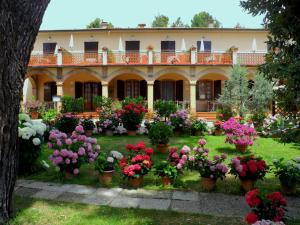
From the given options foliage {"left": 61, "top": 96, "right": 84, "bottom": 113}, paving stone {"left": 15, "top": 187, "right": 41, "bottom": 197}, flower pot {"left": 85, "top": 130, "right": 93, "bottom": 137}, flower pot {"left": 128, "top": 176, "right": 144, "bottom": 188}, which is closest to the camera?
paving stone {"left": 15, "top": 187, "right": 41, "bottom": 197}

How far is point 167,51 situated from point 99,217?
68.9ft

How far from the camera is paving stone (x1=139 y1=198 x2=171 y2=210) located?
5.02 metres

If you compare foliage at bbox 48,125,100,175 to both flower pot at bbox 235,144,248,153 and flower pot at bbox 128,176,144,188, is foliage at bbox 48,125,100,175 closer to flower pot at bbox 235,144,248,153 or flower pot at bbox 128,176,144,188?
flower pot at bbox 128,176,144,188

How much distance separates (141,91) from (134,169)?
1989cm

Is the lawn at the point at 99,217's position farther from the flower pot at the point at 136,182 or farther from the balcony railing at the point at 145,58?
the balcony railing at the point at 145,58

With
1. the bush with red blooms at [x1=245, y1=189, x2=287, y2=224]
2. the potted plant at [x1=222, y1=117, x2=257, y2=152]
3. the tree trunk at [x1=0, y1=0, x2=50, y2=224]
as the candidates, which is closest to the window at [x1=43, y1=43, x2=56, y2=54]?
the potted plant at [x1=222, y1=117, x2=257, y2=152]

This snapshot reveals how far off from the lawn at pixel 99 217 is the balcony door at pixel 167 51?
19.0 metres

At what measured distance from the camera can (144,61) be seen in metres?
23.1

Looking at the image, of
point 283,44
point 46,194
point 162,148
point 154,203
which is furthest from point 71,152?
point 283,44

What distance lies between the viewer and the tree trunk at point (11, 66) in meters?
3.87

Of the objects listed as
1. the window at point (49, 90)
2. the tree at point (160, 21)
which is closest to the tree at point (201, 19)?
the tree at point (160, 21)

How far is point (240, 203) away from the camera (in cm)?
528

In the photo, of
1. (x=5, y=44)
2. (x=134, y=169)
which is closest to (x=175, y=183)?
(x=134, y=169)

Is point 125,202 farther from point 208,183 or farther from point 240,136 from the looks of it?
point 240,136
